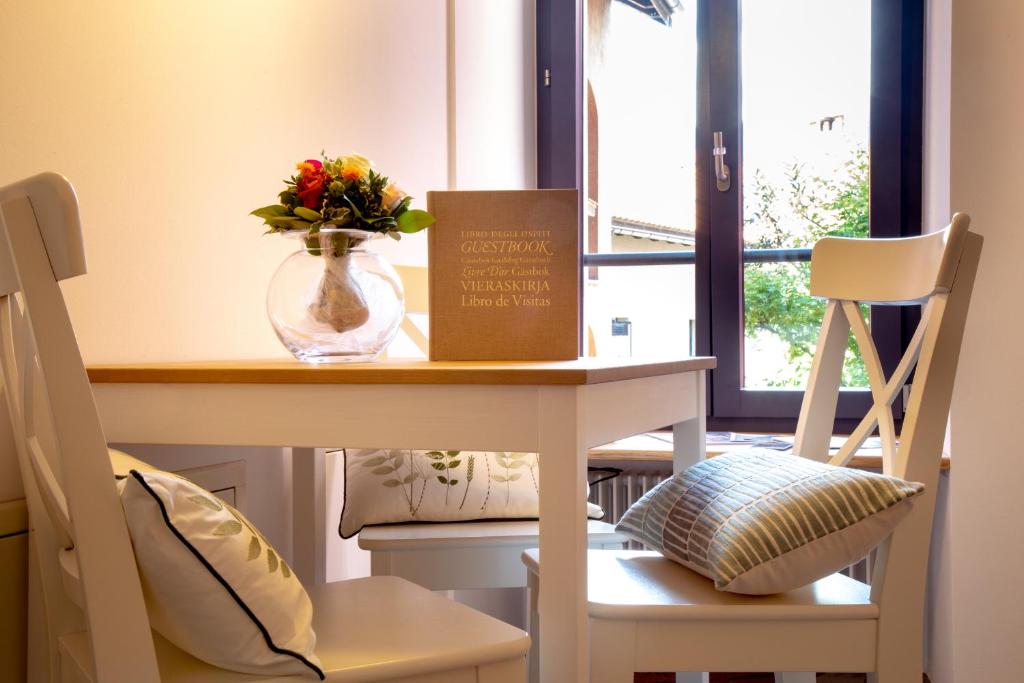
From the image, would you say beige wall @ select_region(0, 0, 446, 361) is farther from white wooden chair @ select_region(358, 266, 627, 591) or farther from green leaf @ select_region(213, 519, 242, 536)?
green leaf @ select_region(213, 519, 242, 536)

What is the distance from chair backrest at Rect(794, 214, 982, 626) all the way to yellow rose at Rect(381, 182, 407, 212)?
29.5 inches

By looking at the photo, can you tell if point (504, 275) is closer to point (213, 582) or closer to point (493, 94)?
point (213, 582)

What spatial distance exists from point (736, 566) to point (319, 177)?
74 cm

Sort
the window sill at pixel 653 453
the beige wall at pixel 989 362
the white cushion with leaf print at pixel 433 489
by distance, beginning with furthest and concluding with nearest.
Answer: the window sill at pixel 653 453 → the beige wall at pixel 989 362 → the white cushion with leaf print at pixel 433 489

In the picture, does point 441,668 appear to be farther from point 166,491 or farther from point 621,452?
point 621,452

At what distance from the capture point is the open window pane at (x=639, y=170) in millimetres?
2961

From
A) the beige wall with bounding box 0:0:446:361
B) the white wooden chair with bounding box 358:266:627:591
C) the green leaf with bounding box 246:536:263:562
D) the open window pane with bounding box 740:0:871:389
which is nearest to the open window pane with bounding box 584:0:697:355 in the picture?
the open window pane with bounding box 740:0:871:389

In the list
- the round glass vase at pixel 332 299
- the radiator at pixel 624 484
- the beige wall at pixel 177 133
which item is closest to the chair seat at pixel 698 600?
the round glass vase at pixel 332 299

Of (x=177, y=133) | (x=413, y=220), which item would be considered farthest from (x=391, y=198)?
(x=177, y=133)

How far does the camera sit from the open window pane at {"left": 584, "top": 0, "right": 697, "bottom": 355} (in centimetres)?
296

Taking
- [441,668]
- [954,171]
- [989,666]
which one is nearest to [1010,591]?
[989,666]

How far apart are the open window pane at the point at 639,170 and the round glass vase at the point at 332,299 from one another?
1.80 metres

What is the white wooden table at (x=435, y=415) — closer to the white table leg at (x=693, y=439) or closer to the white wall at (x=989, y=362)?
the white table leg at (x=693, y=439)

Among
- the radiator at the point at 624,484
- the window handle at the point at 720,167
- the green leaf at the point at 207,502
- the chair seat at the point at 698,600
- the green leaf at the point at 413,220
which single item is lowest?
the radiator at the point at 624,484
